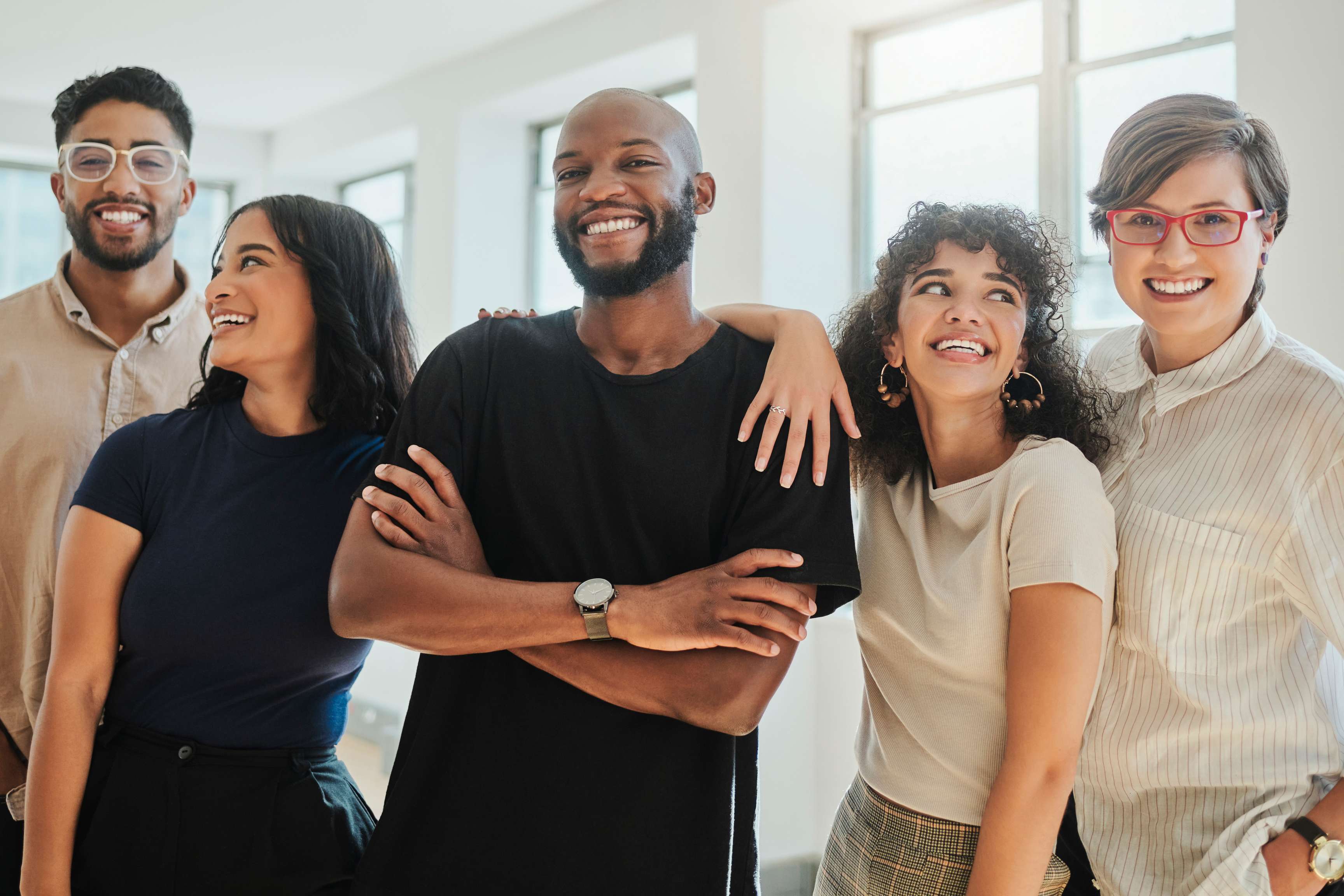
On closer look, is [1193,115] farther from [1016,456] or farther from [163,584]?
[163,584]

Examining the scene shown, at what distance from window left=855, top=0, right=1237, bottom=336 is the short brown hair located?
118 inches

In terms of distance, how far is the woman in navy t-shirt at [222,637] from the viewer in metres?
1.68

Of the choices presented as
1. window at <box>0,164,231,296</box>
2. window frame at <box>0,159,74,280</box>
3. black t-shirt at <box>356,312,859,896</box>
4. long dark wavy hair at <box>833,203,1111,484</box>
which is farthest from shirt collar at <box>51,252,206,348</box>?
window frame at <box>0,159,74,280</box>

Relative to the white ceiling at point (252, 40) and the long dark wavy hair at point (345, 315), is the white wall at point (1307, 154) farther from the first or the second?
the white ceiling at point (252, 40)

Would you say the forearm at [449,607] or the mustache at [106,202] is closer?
the forearm at [449,607]

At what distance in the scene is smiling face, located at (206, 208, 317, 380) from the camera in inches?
73.9

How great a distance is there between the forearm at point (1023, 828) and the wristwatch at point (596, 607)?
0.59 m

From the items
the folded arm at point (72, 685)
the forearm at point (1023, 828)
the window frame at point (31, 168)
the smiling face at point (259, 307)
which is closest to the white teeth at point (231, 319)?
the smiling face at point (259, 307)

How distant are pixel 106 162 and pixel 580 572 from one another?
154 centimetres

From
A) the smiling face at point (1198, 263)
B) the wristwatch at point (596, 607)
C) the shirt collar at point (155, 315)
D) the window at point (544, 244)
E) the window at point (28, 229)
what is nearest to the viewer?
the wristwatch at point (596, 607)

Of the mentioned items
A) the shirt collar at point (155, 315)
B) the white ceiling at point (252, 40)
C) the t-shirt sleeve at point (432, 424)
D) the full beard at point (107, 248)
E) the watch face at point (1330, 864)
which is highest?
the white ceiling at point (252, 40)

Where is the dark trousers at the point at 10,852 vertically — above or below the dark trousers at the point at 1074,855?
below

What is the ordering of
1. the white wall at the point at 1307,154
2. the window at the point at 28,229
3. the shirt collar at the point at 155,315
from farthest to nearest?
1. the window at the point at 28,229
2. the white wall at the point at 1307,154
3. the shirt collar at the point at 155,315

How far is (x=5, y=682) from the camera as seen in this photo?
2.16m
